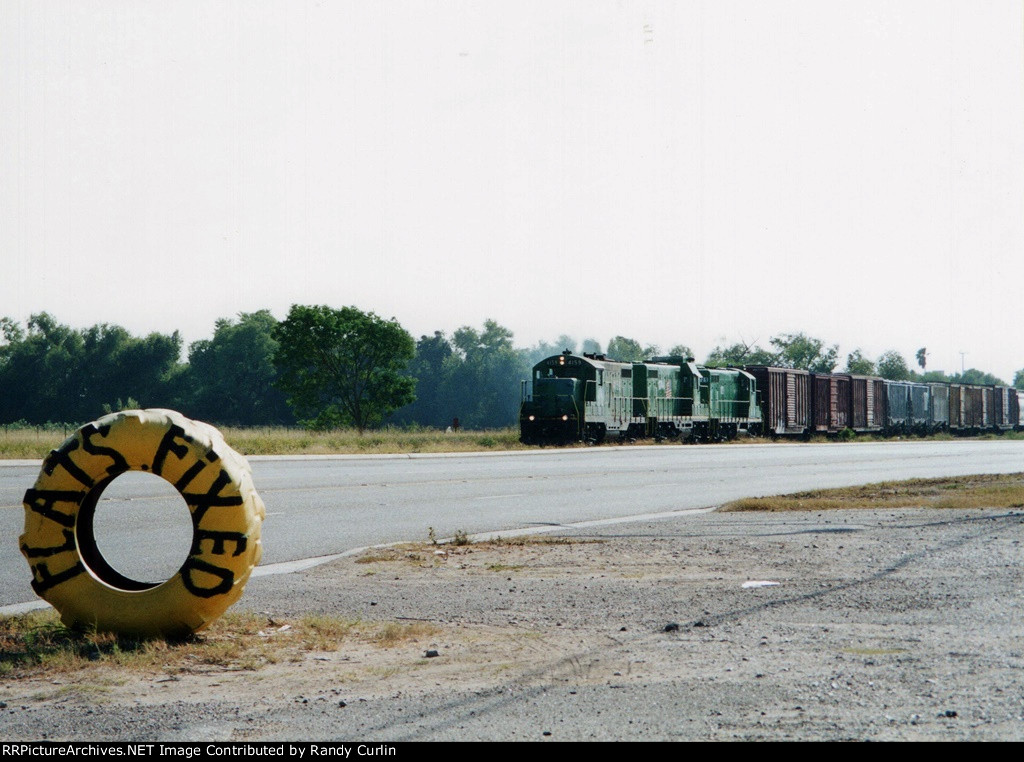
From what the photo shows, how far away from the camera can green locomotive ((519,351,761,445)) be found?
136 feet

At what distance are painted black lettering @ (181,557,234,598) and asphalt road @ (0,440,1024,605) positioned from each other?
288 cm

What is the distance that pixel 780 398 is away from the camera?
55219mm

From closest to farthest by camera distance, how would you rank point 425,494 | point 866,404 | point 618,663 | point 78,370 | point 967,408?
point 618,663 < point 425,494 < point 866,404 < point 967,408 < point 78,370

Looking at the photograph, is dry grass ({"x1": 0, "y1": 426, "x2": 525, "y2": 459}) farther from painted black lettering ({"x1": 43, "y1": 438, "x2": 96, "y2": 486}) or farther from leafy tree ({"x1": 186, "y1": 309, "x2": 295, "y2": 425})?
leafy tree ({"x1": 186, "y1": 309, "x2": 295, "y2": 425})

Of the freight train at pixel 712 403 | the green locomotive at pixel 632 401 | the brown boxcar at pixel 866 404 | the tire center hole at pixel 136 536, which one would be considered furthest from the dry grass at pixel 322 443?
the brown boxcar at pixel 866 404

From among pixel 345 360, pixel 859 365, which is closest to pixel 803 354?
pixel 859 365

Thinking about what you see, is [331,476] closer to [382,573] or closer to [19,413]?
[382,573]

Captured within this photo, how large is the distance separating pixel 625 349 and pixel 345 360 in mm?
95739

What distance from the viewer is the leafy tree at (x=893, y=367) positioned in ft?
481

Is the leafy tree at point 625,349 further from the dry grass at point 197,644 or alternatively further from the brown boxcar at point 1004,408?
the dry grass at point 197,644

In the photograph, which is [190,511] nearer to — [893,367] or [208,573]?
[208,573]

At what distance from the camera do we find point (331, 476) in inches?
941

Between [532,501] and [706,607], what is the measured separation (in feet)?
33.8
